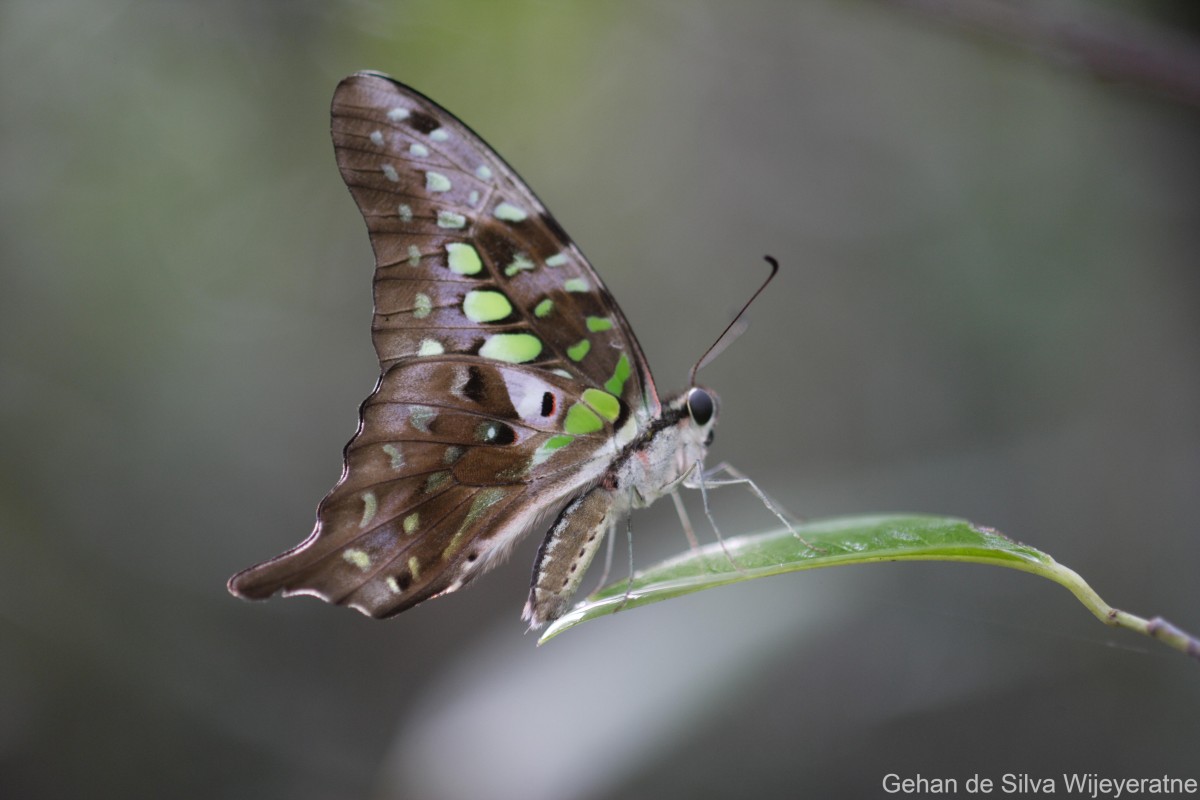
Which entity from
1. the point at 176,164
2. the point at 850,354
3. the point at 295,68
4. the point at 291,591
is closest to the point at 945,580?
the point at 850,354

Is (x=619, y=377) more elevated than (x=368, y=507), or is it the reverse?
(x=619, y=377)

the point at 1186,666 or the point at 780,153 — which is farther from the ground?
the point at 780,153

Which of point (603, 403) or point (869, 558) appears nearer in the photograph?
point (869, 558)

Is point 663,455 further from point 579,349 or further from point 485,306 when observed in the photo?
point 485,306

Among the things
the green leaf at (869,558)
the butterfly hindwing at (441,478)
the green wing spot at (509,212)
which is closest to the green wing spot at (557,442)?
the butterfly hindwing at (441,478)

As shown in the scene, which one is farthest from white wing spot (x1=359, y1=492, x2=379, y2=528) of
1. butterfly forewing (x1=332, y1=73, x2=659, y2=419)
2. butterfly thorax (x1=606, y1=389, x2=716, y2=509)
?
butterfly thorax (x1=606, y1=389, x2=716, y2=509)

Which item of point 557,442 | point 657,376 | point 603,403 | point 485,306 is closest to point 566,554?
point 557,442

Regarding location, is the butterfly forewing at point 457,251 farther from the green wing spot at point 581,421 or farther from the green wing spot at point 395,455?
the green wing spot at point 395,455

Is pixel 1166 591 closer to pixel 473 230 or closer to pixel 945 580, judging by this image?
pixel 945 580
